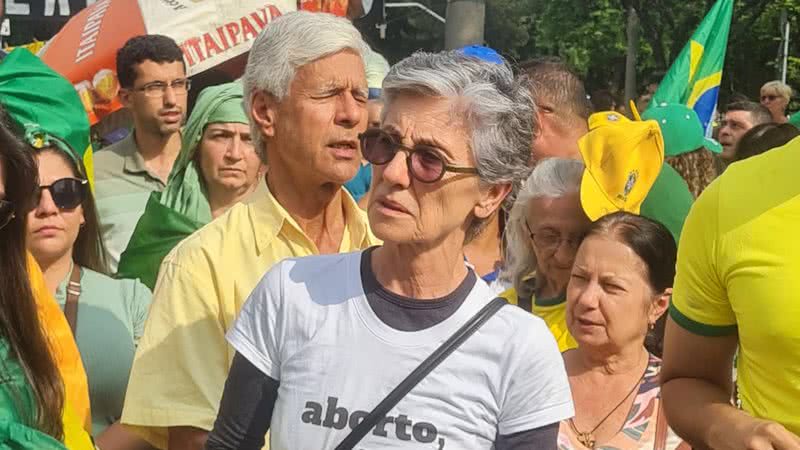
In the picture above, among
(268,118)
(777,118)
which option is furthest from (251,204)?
(777,118)

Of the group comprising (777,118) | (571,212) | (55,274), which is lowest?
(777,118)

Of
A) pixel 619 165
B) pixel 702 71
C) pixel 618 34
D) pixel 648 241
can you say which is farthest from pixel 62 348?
pixel 618 34

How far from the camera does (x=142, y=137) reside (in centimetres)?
634

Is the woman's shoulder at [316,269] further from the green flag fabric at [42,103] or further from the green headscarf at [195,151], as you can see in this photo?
the green headscarf at [195,151]

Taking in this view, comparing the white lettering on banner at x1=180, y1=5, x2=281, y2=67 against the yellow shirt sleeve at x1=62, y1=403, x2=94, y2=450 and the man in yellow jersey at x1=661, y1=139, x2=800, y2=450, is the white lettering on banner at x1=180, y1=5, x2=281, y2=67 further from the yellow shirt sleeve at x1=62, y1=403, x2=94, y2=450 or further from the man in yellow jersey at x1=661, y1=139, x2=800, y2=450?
the man in yellow jersey at x1=661, y1=139, x2=800, y2=450

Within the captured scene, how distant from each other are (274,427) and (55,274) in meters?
1.91

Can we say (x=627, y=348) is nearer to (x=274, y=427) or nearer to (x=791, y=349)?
(x=791, y=349)

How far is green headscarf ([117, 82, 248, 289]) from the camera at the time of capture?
4.64 meters

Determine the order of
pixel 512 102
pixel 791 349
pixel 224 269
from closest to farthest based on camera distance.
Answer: pixel 791 349
pixel 512 102
pixel 224 269

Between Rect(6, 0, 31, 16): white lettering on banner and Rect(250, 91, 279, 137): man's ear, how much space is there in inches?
373

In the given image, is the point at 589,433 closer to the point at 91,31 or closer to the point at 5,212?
the point at 5,212

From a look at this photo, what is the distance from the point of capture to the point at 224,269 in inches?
125

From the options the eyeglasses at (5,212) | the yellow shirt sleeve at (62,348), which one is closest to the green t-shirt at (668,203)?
the yellow shirt sleeve at (62,348)

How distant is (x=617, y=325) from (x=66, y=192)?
1.82m
